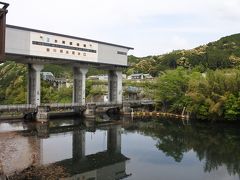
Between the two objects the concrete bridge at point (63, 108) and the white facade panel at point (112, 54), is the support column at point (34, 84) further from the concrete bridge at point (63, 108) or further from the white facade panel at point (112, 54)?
the white facade panel at point (112, 54)

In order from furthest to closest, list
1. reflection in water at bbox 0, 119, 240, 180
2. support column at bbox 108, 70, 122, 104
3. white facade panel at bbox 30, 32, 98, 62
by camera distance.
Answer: support column at bbox 108, 70, 122, 104, white facade panel at bbox 30, 32, 98, 62, reflection in water at bbox 0, 119, 240, 180

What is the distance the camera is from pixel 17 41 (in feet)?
129

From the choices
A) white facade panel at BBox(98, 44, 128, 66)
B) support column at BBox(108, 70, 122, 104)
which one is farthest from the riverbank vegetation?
white facade panel at BBox(98, 44, 128, 66)

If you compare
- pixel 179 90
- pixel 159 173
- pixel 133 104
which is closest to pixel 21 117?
pixel 133 104

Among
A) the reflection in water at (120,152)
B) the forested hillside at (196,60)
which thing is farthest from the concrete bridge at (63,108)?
the forested hillside at (196,60)

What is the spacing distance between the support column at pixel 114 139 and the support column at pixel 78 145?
95.7 inches

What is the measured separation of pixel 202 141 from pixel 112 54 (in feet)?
87.2

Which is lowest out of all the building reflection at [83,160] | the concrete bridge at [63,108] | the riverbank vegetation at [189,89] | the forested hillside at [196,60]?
the building reflection at [83,160]

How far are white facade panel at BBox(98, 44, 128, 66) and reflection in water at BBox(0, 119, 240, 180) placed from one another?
15032mm

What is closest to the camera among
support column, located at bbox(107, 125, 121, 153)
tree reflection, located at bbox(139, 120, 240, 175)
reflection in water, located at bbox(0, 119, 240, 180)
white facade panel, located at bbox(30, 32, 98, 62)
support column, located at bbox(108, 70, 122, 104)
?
reflection in water, located at bbox(0, 119, 240, 180)

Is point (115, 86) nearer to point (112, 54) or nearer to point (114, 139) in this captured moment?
point (112, 54)

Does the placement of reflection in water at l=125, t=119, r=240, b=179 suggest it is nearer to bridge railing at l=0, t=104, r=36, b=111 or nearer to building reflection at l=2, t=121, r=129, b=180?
building reflection at l=2, t=121, r=129, b=180

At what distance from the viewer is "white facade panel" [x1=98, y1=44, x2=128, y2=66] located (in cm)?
5097

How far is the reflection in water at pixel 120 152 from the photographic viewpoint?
20.0m
